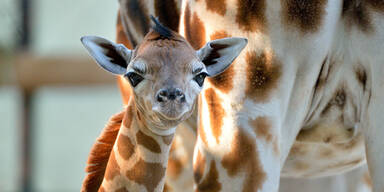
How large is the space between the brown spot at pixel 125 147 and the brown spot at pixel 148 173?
0.04m

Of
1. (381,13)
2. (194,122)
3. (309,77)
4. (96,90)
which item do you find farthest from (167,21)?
(96,90)

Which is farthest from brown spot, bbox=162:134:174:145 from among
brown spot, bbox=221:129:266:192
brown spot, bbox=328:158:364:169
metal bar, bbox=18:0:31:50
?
metal bar, bbox=18:0:31:50

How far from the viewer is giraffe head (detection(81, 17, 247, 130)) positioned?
1.99 metres

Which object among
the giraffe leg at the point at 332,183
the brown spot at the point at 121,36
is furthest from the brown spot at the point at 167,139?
the giraffe leg at the point at 332,183

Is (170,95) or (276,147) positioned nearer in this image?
(170,95)

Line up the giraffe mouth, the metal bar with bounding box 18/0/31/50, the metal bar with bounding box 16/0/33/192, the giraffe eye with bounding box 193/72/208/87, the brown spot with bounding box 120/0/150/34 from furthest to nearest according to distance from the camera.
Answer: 1. the metal bar with bounding box 18/0/31/50
2. the metal bar with bounding box 16/0/33/192
3. the brown spot with bounding box 120/0/150/34
4. the giraffe eye with bounding box 193/72/208/87
5. the giraffe mouth

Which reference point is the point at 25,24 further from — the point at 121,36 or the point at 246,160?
the point at 246,160

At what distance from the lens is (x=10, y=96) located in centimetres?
889

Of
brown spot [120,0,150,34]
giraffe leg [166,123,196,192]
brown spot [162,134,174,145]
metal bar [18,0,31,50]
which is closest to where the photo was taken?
brown spot [162,134,174,145]

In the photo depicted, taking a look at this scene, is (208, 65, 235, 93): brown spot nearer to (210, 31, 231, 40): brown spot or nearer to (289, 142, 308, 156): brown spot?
(210, 31, 231, 40): brown spot

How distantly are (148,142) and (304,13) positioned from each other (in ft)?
2.12

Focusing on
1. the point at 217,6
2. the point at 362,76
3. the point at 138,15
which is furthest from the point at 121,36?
the point at 362,76

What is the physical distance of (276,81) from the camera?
2332mm

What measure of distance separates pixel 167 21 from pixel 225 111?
0.56 metres
